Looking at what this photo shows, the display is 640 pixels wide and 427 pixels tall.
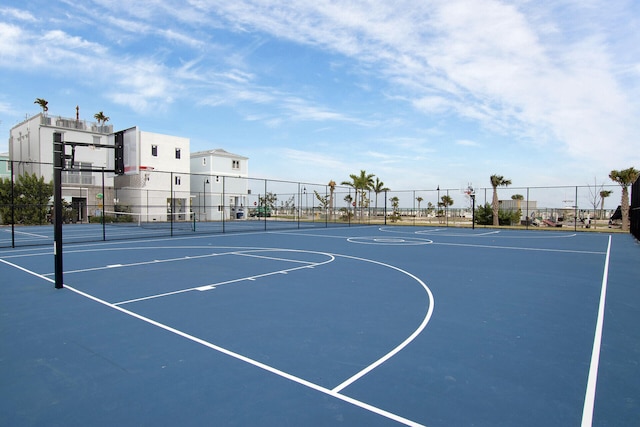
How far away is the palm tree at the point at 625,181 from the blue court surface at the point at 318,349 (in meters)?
23.5

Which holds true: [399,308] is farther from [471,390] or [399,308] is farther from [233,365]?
[233,365]

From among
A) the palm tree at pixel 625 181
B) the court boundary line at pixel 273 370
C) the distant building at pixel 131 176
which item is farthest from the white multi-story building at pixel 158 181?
the palm tree at pixel 625 181

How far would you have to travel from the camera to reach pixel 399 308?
19.4ft

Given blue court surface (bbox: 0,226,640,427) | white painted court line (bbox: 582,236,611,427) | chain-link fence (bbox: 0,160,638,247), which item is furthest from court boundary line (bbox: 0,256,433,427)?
chain-link fence (bbox: 0,160,638,247)

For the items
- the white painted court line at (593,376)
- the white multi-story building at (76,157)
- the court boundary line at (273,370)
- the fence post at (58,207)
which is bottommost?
the white painted court line at (593,376)

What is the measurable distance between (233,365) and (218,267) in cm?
626

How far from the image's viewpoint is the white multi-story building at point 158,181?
32.2m

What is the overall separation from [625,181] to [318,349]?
3449cm

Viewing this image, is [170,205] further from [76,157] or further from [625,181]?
[625,181]

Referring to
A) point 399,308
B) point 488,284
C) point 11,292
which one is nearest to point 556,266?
point 488,284

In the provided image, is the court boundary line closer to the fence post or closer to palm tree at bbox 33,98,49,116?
the fence post

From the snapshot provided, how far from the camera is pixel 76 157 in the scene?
32375 mm

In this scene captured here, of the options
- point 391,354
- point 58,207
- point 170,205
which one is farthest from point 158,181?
point 391,354

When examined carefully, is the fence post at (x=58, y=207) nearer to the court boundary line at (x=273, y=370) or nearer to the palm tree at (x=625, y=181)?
the court boundary line at (x=273, y=370)
